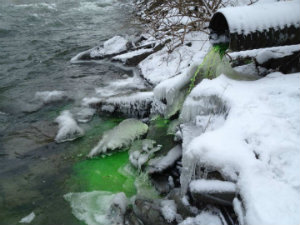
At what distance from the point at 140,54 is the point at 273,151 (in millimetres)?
5299

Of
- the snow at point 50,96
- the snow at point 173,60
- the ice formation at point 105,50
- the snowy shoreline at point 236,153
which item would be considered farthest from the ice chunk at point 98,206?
the ice formation at point 105,50

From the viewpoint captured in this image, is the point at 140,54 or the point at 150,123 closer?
the point at 150,123

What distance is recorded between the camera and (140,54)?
7145 mm

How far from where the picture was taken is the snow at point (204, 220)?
2.36 metres

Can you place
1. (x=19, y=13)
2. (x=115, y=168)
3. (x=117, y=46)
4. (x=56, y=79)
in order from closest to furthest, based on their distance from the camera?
(x=115, y=168) < (x=56, y=79) < (x=117, y=46) < (x=19, y=13)

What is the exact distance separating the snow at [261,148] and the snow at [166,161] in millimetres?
805

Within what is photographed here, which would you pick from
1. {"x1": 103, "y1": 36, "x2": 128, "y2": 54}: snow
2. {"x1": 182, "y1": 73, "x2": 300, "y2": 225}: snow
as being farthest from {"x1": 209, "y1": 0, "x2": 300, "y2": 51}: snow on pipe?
{"x1": 103, "y1": 36, "x2": 128, "y2": 54}: snow

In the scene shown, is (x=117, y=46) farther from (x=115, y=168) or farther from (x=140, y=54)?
(x=115, y=168)

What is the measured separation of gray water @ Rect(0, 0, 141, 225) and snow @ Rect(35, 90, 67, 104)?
0.48 ft

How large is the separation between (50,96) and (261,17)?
4463mm

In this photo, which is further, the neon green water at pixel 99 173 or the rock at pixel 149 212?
the neon green water at pixel 99 173

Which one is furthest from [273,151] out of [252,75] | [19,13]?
[19,13]

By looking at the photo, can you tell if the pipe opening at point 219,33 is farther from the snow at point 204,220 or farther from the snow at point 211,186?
the snow at point 204,220

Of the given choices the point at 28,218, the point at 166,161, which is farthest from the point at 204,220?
the point at 28,218
